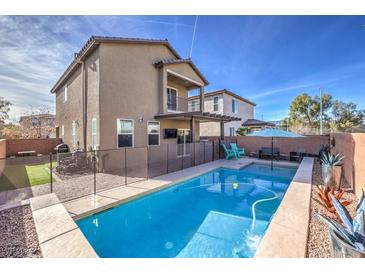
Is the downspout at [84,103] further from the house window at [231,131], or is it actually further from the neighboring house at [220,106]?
the house window at [231,131]

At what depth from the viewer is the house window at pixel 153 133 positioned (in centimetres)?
1191

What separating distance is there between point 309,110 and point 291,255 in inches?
1225

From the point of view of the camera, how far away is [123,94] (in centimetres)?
1053

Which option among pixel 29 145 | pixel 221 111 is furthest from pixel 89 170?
pixel 221 111

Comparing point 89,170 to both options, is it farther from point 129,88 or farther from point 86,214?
point 86,214

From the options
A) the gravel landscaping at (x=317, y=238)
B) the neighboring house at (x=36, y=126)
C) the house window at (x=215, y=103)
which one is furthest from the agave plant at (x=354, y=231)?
the neighboring house at (x=36, y=126)

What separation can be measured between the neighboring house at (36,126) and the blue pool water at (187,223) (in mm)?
20364

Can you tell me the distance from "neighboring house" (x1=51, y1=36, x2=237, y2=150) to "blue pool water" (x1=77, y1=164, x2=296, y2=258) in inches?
202

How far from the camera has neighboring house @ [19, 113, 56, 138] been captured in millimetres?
19562

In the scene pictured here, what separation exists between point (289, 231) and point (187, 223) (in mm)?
2748

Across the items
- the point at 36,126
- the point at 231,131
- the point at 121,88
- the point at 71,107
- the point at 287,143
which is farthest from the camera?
the point at 231,131

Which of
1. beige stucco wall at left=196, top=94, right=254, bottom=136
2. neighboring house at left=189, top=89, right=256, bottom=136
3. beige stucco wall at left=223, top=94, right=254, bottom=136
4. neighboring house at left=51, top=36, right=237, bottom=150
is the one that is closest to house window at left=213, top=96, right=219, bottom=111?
neighboring house at left=189, top=89, right=256, bottom=136

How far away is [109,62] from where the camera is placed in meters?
10.1
